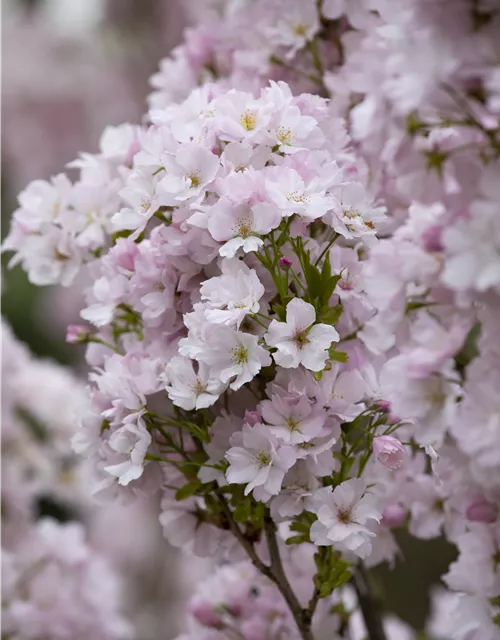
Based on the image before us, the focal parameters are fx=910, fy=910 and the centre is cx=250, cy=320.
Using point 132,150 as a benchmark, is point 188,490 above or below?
below

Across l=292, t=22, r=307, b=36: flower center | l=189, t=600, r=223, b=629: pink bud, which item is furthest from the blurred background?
l=189, t=600, r=223, b=629: pink bud

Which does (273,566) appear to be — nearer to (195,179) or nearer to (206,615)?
(206,615)

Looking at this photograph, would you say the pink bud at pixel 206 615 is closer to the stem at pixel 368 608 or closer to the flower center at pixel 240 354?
the stem at pixel 368 608

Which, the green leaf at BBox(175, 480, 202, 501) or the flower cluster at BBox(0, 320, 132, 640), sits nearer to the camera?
the green leaf at BBox(175, 480, 202, 501)

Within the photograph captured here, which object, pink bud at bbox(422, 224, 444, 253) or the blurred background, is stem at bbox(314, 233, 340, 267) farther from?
the blurred background

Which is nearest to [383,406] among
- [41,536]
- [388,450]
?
[388,450]

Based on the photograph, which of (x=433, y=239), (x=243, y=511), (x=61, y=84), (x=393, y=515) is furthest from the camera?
(x=61, y=84)
